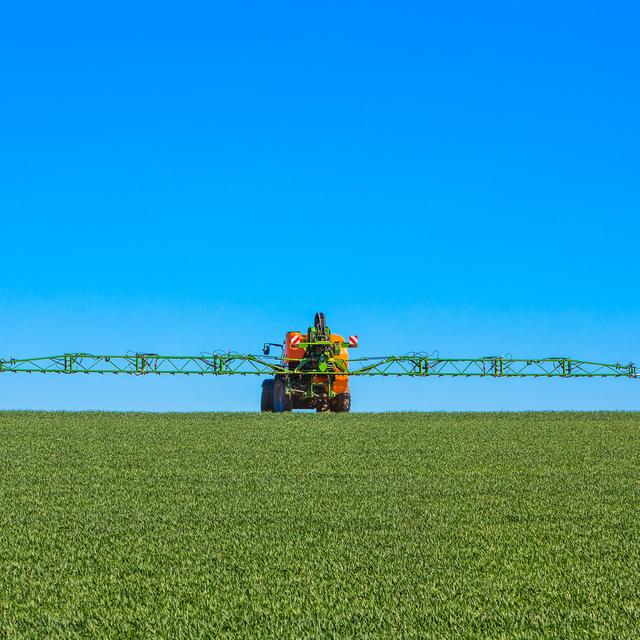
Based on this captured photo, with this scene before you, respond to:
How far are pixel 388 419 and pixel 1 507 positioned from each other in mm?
13322

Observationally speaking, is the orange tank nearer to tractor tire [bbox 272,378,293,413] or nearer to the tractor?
the tractor

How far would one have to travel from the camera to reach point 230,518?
9.92 metres

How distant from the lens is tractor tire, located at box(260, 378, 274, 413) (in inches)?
1120

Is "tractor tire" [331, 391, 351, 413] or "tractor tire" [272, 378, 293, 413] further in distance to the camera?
"tractor tire" [331, 391, 351, 413]

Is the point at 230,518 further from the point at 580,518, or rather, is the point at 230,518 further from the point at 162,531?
the point at 580,518

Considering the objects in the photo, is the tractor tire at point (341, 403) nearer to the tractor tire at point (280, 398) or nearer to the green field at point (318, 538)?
the tractor tire at point (280, 398)

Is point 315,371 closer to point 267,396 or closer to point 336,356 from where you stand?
point 336,356

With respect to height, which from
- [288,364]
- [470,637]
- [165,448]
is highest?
[288,364]

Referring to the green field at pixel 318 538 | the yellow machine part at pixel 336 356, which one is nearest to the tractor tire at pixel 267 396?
the yellow machine part at pixel 336 356

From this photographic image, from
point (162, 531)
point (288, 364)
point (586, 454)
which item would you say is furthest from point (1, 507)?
point (288, 364)

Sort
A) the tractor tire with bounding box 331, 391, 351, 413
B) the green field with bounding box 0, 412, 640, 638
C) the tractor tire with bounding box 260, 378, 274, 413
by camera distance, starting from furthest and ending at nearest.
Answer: the tractor tire with bounding box 260, 378, 274, 413 → the tractor tire with bounding box 331, 391, 351, 413 → the green field with bounding box 0, 412, 640, 638

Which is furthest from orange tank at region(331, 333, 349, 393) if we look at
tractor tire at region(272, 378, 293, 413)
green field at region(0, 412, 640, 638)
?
green field at region(0, 412, 640, 638)

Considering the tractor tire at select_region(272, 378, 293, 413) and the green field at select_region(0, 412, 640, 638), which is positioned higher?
the tractor tire at select_region(272, 378, 293, 413)

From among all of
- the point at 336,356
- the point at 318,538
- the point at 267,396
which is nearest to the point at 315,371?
the point at 336,356
